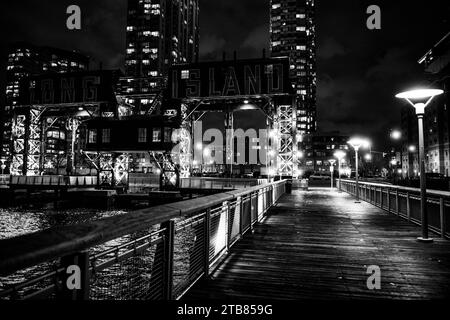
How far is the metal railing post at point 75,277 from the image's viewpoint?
2053 mm

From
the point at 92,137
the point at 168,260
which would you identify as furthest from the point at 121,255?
the point at 92,137

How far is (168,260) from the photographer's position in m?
3.57

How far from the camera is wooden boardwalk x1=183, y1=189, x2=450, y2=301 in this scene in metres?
4.44

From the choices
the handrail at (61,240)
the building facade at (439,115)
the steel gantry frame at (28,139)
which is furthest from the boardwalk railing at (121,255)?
the building facade at (439,115)

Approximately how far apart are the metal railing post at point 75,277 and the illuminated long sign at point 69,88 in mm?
41975

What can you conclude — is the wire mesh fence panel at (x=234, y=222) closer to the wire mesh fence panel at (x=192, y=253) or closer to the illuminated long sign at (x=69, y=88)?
the wire mesh fence panel at (x=192, y=253)

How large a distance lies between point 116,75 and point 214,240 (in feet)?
133

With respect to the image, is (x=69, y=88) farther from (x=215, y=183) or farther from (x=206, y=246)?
(x=206, y=246)

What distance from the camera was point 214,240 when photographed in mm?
5660

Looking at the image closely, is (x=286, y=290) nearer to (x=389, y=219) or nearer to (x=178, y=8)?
(x=389, y=219)

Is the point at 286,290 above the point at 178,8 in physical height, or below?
below

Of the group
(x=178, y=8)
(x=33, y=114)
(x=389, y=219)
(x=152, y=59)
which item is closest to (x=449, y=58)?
(x=389, y=219)
